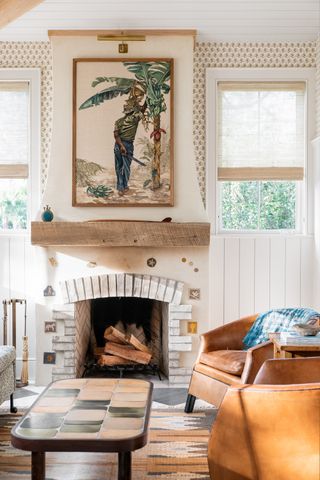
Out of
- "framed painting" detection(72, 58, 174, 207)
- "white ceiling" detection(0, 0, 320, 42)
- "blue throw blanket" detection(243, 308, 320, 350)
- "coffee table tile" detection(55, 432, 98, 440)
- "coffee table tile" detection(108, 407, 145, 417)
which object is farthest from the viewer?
"framed painting" detection(72, 58, 174, 207)

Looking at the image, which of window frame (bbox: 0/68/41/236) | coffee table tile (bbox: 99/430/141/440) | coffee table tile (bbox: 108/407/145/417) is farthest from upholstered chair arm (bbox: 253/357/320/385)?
window frame (bbox: 0/68/41/236)

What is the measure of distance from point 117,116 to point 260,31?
4.79ft

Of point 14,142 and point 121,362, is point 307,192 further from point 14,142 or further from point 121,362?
point 14,142

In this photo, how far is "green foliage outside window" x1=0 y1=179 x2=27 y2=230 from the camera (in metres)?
5.71

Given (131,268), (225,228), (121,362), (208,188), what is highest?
(208,188)

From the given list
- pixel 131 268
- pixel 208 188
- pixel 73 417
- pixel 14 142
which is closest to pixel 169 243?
pixel 131 268

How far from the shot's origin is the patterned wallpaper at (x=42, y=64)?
18.4 feet

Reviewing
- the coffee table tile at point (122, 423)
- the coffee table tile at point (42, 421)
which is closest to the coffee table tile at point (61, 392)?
the coffee table tile at point (42, 421)

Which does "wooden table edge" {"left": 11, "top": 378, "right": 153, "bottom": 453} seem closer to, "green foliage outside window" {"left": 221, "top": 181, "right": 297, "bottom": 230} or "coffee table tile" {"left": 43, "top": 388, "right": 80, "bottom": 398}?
"coffee table tile" {"left": 43, "top": 388, "right": 80, "bottom": 398}

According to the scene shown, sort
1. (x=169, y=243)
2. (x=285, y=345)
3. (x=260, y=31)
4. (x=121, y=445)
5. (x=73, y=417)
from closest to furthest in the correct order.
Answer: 1. (x=121, y=445)
2. (x=73, y=417)
3. (x=285, y=345)
4. (x=169, y=243)
5. (x=260, y=31)

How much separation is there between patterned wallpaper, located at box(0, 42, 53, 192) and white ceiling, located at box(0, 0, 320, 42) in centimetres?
10

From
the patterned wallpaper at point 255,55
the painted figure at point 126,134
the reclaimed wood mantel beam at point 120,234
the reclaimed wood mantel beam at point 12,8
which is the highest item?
the patterned wallpaper at point 255,55

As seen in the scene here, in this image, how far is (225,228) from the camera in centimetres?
568

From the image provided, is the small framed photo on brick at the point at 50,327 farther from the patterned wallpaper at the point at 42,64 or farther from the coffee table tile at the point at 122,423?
the coffee table tile at the point at 122,423
